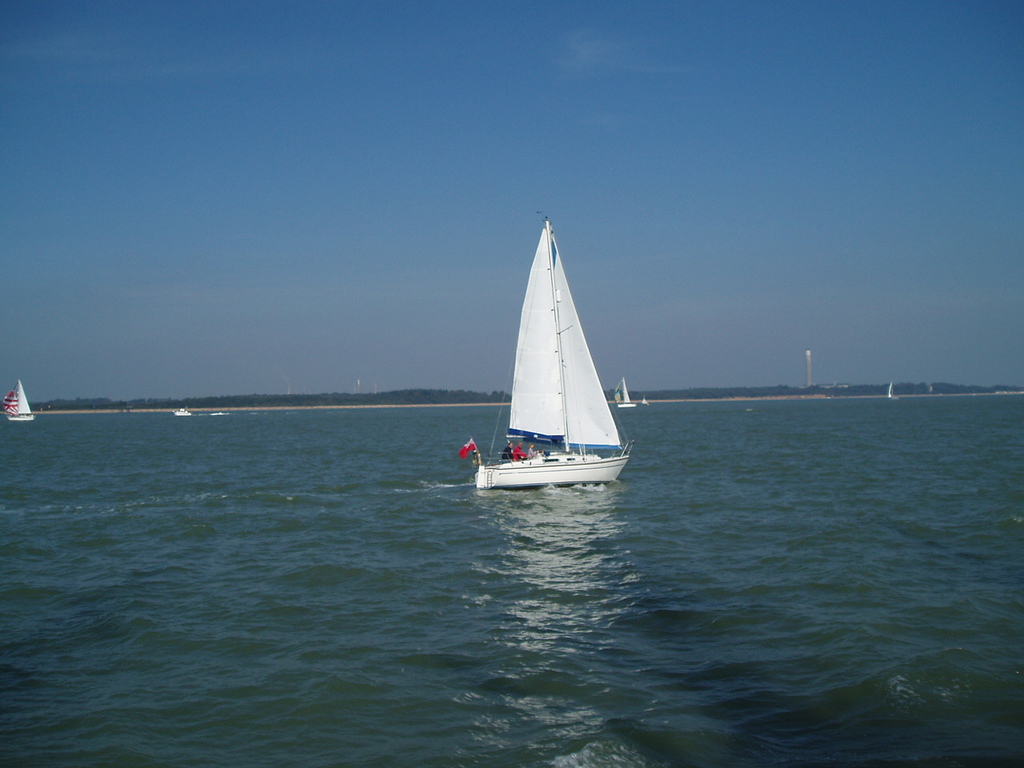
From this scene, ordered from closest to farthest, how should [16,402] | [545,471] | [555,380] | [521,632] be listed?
[521,632]
[545,471]
[555,380]
[16,402]

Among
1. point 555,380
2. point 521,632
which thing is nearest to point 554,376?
point 555,380

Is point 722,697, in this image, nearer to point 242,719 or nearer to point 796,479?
point 242,719

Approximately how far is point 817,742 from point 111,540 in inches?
747

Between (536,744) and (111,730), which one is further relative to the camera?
(111,730)

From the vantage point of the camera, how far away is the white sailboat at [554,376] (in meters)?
29.4

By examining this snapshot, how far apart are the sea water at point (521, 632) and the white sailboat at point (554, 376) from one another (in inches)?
146

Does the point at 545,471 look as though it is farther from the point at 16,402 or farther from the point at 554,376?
the point at 16,402

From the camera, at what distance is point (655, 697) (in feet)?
31.6

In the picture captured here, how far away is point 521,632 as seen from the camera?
12.4 metres

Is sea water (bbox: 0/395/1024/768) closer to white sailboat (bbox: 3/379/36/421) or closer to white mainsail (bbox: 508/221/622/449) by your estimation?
white mainsail (bbox: 508/221/622/449)

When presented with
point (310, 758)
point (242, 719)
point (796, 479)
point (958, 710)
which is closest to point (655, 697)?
point (958, 710)

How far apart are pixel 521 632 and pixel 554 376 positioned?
17.9m

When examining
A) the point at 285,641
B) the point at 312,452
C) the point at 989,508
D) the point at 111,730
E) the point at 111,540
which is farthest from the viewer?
the point at 312,452

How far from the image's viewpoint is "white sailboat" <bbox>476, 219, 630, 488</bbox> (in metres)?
29.4
